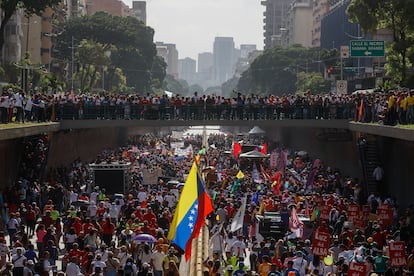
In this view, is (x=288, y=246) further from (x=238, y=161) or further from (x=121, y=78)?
(x=121, y=78)

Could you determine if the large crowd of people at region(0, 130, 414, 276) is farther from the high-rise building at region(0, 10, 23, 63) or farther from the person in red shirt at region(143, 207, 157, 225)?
the high-rise building at region(0, 10, 23, 63)

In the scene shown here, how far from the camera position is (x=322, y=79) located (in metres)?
125

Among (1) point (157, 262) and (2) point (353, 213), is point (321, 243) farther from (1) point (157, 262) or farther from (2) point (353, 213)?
(2) point (353, 213)

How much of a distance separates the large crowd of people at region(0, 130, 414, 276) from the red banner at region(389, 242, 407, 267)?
99 millimetres

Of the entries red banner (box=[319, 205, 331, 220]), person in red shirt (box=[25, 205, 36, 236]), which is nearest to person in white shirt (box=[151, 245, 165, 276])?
person in red shirt (box=[25, 205, 36, 236])

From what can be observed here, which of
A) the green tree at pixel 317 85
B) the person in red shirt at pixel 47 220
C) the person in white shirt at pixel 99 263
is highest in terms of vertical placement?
the green tree at pixel 317 85

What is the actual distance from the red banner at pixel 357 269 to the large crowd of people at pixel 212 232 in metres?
0.04

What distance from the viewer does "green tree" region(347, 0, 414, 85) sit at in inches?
2004

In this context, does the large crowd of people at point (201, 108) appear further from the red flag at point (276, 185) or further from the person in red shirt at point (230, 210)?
the person in red shirt at point (230, 210)

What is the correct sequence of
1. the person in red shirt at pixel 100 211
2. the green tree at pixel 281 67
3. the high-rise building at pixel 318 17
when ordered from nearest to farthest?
the person in red shirt at pixel 100 211 < the green tree at pixel 281 67 < the high-rise building at pixel 318 17

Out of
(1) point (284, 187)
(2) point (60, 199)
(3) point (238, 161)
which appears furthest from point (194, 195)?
(3) point (238, 161)

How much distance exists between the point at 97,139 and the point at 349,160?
23.9 metres

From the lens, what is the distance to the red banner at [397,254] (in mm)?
20984

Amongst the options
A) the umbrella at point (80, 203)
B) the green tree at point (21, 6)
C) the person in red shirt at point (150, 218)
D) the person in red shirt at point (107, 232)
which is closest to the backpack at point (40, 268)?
the person in red shirt at point (107, 232)
